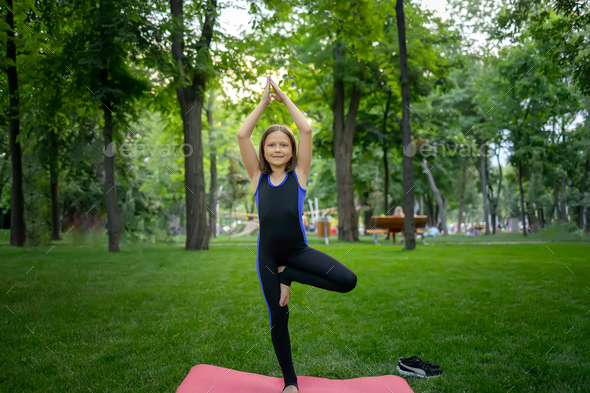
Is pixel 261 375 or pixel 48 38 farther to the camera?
pixel 48 38

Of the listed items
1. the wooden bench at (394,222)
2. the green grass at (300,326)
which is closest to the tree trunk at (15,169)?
the green grass at (300,326)

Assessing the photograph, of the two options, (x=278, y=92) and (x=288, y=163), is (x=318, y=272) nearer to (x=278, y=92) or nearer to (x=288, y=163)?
(x=288, y=163)

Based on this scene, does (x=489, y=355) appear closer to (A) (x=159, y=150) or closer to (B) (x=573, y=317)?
(B) (x=573, y=317)

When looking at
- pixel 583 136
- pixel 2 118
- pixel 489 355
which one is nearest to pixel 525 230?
pixel 583 136

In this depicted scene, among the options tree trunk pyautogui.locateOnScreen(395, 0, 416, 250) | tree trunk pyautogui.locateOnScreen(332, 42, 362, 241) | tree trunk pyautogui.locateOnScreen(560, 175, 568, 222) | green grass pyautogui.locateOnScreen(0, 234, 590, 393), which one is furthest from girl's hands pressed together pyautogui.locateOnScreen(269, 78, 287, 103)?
tree trunk pyautogui.locateOnScreen(560, 175, 568, 222)

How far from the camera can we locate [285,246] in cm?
327

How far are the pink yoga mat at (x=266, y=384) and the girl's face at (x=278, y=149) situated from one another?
1752 mm

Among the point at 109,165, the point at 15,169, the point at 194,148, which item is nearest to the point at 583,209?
the point at 194,148

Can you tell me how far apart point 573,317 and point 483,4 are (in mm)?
19913

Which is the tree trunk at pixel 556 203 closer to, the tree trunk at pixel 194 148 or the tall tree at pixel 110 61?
the tree trunk at pixel 194 148

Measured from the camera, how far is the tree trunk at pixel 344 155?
707 inches

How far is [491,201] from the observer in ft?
115

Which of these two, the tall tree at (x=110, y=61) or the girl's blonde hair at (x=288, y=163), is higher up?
the tall tree at (x=110, y=61)

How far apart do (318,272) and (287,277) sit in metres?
0.24
